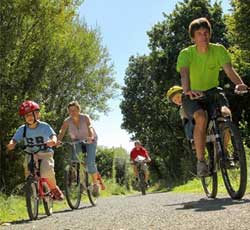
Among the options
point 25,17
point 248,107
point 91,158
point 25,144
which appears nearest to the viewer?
point 25,144

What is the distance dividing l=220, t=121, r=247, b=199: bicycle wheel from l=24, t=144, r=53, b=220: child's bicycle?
287 cm

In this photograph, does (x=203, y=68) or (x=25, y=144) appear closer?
(x=203, y=68)

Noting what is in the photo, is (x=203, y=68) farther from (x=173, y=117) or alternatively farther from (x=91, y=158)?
(x=173, y=117)

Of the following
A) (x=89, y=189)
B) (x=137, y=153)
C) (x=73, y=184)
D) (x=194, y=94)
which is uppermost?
(x=137, y=153)

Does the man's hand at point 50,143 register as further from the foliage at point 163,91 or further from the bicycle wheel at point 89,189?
the foliage at point 163,91

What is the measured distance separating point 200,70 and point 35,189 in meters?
3.04

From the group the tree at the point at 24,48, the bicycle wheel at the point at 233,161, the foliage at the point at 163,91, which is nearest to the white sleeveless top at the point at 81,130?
the bicycle wheel at the point at 233,161

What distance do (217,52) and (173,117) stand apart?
3672cm

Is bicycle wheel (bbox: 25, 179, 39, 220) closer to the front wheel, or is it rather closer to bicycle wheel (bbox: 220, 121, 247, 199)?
bicycle wheel (bbox: 220, 121, 247, 199)

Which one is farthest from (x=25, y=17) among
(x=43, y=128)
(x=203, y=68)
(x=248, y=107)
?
(x=248, y=107)

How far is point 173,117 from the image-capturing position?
1698 inches

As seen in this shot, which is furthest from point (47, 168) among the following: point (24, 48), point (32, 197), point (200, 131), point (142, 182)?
point (142, 182)

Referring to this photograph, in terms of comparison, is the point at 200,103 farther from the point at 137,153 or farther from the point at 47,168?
the point at 137,153

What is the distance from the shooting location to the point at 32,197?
786 centimetres
